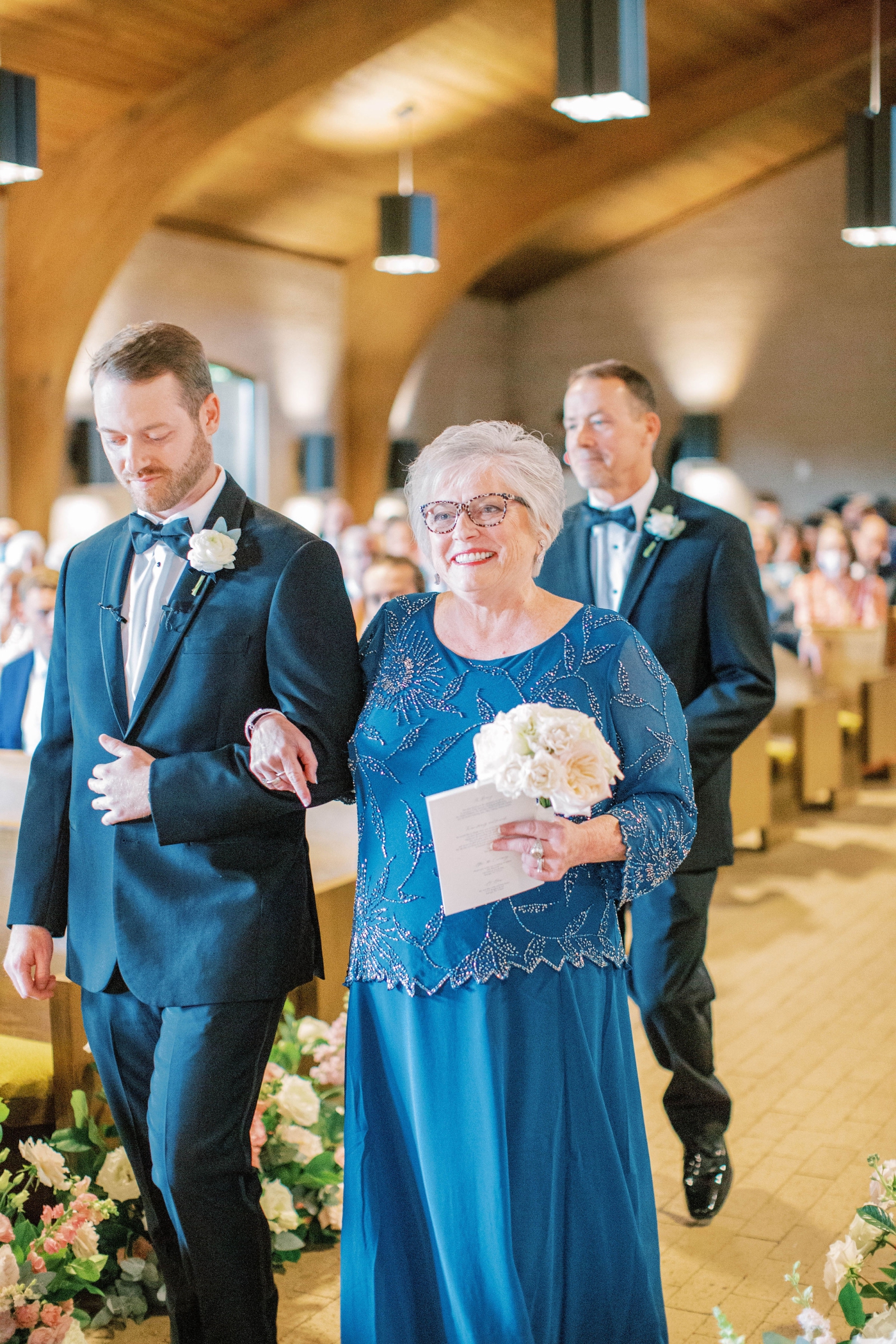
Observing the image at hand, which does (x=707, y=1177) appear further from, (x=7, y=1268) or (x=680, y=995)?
(x=7, y=1268)

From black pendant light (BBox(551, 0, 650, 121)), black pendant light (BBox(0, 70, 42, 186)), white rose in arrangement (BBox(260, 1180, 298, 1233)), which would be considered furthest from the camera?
black pendant light (BBox(0, 70, 42, 186))

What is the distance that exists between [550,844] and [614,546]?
147 centimetres

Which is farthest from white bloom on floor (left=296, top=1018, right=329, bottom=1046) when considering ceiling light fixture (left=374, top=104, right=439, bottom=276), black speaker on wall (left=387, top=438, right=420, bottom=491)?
black speaker on wall (left=387, top=438, right=420, bottom=491)

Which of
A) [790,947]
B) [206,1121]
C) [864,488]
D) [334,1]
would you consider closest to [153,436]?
[206,1121]

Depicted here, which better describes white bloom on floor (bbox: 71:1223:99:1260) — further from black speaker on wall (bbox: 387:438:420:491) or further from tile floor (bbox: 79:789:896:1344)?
black speaker on wall (bbox: 387:438:420:491)

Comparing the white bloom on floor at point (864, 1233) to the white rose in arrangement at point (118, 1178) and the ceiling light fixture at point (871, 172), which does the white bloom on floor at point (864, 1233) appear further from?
the ceiling light fixture at point (871, 172)

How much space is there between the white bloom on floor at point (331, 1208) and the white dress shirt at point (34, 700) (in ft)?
8.50

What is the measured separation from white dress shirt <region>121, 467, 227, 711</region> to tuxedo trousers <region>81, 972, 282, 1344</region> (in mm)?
481

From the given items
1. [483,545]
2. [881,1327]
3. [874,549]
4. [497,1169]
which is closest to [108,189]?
[874,549]

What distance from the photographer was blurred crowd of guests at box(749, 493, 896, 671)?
31.8 ft

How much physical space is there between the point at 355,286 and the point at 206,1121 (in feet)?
41.6

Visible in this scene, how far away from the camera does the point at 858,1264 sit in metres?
2.14

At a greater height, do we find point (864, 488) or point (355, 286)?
point (355, 286)

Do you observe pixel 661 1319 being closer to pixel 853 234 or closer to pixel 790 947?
pixel 790 947
